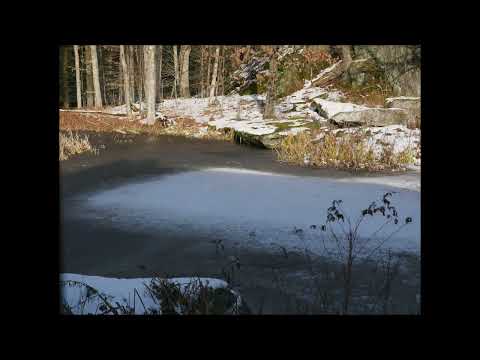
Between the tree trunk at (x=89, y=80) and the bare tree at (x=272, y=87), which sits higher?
the tree trunk at (x=89, y=80)

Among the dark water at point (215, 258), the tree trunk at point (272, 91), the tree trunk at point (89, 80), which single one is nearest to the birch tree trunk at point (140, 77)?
the tree trunk at point (89, 80)

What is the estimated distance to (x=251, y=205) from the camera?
702cm

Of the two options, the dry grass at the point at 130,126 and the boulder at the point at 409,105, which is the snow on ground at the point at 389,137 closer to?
the boulder at the point at 409,105

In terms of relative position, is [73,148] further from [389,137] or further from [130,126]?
[389,137]

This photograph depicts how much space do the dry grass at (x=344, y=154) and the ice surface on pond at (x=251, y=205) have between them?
35.1 inches

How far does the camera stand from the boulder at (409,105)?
13.0 metres

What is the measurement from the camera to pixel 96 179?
924 centimetres

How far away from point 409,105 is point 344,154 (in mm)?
4660

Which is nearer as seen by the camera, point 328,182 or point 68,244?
point 68,244
